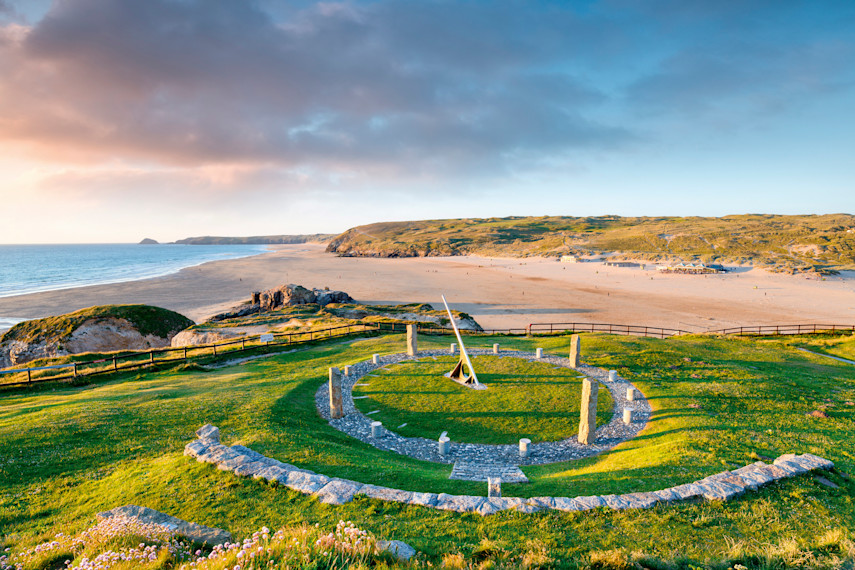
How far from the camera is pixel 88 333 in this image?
1457 inches

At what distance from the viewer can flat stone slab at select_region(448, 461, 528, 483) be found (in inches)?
452

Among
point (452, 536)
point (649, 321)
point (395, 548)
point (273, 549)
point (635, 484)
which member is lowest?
point (649, 321)

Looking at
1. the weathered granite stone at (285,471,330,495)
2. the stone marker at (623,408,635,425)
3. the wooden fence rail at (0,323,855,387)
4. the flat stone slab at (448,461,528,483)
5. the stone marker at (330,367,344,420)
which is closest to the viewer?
the weathered granite stone at (285,471,330,495)

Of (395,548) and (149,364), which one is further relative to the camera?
(149,364)

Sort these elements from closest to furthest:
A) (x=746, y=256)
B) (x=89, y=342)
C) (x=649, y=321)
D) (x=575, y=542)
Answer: (x=575, y=542), (x=89, y=342), (x=649, y=321), (x=746, y=256)

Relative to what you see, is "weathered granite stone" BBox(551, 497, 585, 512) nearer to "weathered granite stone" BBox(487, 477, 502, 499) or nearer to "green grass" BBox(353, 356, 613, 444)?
"weathered granite stone" BBox(487, 477, 502, 499)

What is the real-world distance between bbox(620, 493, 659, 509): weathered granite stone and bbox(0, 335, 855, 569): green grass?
190 millimetres

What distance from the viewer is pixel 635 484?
1027 centimetres

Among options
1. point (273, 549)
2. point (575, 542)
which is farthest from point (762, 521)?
point (273, 549)

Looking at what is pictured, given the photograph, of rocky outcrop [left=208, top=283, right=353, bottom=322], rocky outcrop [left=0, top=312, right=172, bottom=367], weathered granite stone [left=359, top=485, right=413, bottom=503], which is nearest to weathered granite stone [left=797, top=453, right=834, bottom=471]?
weathered granite stone [left=359, top=485, right=413, bottom=503]

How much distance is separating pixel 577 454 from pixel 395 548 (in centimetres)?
1086

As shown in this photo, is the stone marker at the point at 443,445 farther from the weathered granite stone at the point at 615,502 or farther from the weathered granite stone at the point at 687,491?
the weathered granite stone at the point at 687,491

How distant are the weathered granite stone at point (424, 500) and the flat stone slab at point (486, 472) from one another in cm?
275

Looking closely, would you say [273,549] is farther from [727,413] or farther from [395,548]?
[727,413]
